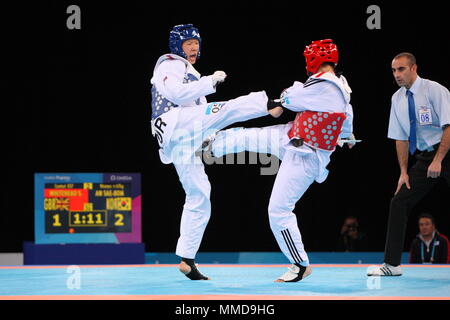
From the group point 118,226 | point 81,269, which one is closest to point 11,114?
point 118,226

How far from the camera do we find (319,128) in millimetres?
3672

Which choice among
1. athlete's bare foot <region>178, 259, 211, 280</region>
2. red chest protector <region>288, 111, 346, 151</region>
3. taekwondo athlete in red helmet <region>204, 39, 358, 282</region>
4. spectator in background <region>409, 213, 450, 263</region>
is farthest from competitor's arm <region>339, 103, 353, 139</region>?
spectator in background <region>409, 213, 450, 263</region>

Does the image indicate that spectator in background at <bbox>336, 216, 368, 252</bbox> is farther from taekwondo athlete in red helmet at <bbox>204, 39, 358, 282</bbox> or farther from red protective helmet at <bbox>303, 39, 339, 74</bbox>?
red protective helmet at <bbox>303, 39, 339, 74</bbox>

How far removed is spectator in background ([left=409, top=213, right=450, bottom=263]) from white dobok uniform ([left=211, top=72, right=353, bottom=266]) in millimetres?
2844

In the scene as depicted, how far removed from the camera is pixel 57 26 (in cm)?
770

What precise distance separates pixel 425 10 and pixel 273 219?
4838 millimetres

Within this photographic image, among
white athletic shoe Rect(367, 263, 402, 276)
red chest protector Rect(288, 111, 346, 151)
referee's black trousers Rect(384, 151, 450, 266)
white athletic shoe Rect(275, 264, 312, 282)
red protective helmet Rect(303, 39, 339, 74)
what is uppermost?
red protective helmet Rect(303, 39, 339, 74)

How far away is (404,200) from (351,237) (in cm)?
372

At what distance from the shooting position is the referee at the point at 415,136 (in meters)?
4.02

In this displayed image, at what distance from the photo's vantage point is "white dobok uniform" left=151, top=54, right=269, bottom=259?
376 centimetres

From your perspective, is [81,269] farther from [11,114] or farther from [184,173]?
[11,114]

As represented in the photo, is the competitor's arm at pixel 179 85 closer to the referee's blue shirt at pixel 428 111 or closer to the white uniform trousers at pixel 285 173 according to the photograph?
the white uniform trousers at pixel 285 173

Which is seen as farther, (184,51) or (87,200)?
(87,200)

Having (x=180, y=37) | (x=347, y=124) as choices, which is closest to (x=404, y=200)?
(x=347, y=124)
